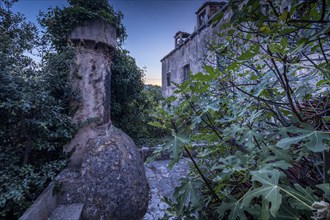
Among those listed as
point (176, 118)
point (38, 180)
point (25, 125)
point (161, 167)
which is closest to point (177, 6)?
point (176, 118)

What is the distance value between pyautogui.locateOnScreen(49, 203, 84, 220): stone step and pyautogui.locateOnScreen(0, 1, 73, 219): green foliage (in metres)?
0.42

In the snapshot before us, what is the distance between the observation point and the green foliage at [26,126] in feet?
8.01

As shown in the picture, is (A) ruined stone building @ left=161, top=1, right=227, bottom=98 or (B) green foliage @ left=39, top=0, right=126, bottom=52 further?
(A) ruined stone building @ left=161, top=1, right=227, bottom=98

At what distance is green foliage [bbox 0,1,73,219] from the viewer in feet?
8.01

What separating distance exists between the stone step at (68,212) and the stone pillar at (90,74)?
5.13 ft

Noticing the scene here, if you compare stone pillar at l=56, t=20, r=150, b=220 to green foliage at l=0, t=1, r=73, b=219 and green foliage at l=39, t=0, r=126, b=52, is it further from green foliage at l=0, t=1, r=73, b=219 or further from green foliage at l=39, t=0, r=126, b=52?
green foliage at l=0, t=1, r=73, b=219

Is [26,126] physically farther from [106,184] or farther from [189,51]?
[189,51]

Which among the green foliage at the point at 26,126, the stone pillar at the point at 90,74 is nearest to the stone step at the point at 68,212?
the green foliage at the point at 26,126

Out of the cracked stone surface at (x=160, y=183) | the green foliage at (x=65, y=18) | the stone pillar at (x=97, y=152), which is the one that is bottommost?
the cracked stone surface at (x=160, y=183)

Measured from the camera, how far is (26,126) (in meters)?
2.81

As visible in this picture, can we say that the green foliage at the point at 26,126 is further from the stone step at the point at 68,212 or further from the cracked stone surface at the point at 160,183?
the cracked stone surface at the point at 160,183

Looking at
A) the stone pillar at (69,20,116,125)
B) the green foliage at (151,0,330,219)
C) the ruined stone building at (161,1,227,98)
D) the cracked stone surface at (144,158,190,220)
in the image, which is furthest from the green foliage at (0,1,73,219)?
the ruined stone building at (161,1,227,98)

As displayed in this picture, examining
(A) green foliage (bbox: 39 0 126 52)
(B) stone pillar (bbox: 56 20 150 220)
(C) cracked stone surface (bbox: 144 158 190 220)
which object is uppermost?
(A) green foliage (bbox: 39 0 126 52)

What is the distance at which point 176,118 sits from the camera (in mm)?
1214
